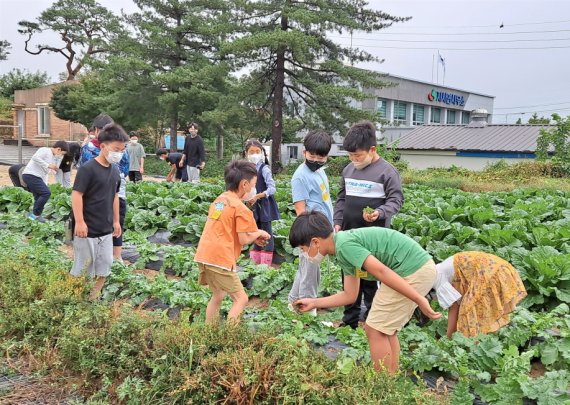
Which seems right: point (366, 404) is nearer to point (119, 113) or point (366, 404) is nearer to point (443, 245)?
point (443, 245)

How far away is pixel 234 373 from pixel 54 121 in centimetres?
3748

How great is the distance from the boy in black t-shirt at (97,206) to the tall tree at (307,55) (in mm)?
15281

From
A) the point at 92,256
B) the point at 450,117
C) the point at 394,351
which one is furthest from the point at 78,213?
the point at 450,117

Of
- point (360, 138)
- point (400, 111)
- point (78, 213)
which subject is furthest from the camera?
point (400, 111)

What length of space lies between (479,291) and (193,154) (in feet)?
32.1

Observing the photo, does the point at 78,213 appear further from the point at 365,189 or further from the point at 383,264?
the point at 383,264

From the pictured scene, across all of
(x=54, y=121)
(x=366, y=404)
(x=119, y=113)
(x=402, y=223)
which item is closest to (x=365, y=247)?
(x=366, y=404)

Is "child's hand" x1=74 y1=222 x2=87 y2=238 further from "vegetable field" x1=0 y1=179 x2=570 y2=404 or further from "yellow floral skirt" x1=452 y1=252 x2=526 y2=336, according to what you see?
"yellow floral skirt" x1=452 y1=252 x2=526 y2=336

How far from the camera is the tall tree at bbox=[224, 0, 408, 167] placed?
19312 millimetres

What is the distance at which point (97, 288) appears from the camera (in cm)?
472

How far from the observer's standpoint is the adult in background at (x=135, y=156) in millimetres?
12606

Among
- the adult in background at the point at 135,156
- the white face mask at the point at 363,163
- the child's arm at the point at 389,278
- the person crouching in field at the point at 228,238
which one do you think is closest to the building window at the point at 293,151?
the adult in background at the point at 135,156

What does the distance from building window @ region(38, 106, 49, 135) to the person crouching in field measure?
37.2m

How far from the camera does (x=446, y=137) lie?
1351 inches
